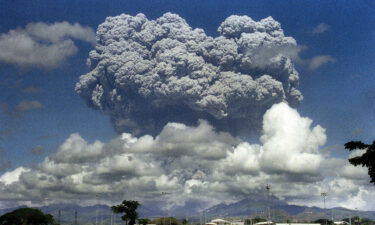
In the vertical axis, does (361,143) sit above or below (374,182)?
above

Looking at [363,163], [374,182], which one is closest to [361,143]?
[363,163]

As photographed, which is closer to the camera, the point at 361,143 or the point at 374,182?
the point at 361,143

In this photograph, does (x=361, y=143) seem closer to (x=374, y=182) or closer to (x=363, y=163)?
(x=363, y=163)
